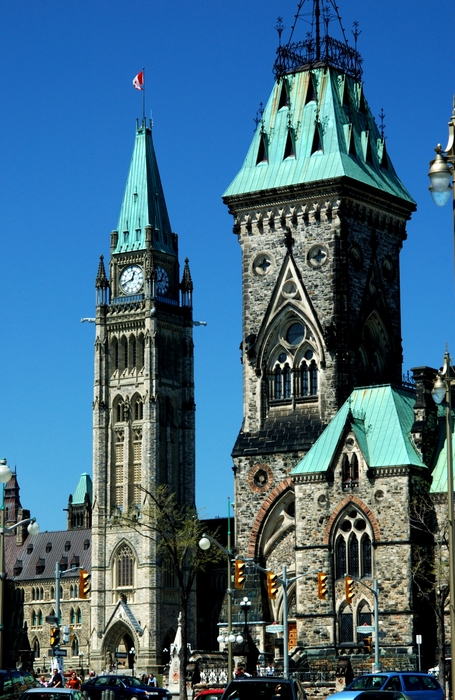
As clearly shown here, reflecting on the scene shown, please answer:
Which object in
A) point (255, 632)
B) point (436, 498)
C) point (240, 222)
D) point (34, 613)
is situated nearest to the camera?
point (436, 498)

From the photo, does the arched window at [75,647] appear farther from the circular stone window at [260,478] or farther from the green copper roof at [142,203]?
the circular stone window at [260,478]

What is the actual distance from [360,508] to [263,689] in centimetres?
3932

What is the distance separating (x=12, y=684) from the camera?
50.2 m

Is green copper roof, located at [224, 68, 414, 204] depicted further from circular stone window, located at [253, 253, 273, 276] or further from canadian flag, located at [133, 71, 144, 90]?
canadian flag, located at [133, 71, 144, 90]

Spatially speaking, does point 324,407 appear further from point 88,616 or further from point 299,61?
point 88,616

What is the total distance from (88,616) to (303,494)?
90794 mm

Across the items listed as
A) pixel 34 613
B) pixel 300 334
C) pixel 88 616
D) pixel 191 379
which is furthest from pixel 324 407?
pixel 34 613

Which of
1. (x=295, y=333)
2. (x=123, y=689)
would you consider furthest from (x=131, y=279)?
(x=123, y=689)

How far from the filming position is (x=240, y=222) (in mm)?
85750

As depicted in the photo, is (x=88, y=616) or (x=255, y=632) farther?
(x=88, y=616)

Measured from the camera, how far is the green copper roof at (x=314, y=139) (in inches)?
3290

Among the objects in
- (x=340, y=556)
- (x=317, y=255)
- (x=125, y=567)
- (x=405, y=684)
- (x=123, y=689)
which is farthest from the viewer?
(x=125, y=567)

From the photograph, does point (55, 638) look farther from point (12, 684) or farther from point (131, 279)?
point (131, 279)

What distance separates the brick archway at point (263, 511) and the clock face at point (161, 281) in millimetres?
77461
